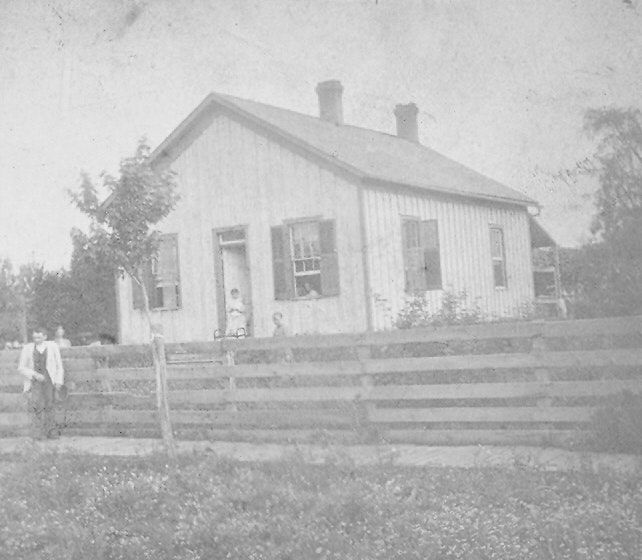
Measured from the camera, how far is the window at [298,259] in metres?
16.4

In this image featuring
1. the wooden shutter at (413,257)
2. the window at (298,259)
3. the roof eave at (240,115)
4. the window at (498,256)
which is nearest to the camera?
the roof eave at (240,115)

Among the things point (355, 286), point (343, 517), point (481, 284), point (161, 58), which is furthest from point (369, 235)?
point (343, 517)

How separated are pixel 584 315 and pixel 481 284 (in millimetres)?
10462

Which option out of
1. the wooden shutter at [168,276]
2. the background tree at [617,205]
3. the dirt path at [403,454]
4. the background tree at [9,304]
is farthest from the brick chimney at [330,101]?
the background tree at [9,304]

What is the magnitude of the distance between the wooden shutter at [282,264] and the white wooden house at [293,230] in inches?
0.8

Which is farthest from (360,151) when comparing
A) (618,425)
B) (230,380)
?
(618,425)

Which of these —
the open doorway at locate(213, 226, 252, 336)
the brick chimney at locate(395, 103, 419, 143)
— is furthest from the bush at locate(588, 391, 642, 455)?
the brick chimney at locate(395, 103, 419, 143)

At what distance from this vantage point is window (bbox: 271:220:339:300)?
53.9 ft

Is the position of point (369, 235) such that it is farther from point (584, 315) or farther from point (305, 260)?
point (584, 315)

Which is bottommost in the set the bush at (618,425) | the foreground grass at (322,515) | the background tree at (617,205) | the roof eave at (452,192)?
the foreground grass at (322,515)

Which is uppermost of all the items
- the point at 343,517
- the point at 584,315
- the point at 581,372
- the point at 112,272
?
the point at 112,272

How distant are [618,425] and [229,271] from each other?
1151 centimetres

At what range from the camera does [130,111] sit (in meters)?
12.1

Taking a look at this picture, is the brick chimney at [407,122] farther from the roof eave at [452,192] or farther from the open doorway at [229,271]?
the open doorway at [229,271]
